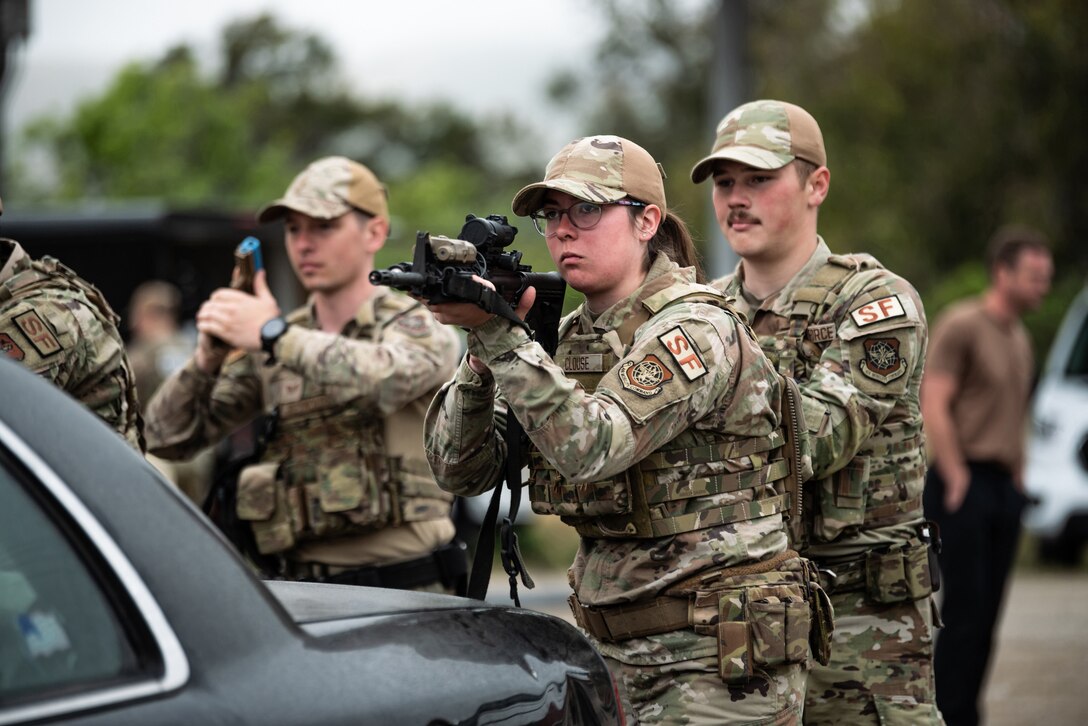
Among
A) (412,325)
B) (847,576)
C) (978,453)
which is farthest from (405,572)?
(978,453)

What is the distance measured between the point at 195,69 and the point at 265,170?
2.62 m

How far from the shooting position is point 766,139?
419cm

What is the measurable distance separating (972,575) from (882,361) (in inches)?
105

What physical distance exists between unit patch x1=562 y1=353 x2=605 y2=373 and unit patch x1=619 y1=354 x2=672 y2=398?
0.92 feet

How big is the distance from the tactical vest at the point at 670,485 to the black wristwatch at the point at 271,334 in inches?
55.1

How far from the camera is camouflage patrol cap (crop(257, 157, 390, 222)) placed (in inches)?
191

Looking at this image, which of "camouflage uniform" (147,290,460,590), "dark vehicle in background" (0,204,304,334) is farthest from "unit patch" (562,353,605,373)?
"dark vehicle in background" (0,204,304,334)

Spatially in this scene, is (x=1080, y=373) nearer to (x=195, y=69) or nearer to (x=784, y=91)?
(x=784, y=91)

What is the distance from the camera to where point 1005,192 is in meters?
19.2

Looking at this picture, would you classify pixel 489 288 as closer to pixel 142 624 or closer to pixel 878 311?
pixel 142 624

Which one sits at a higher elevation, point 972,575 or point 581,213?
point 581,213

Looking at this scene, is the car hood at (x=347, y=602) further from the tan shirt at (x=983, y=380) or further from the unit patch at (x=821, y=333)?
the tan shirt at (x=983, y=380)

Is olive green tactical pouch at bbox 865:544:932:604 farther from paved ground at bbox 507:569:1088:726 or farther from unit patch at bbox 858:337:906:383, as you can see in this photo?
paved ground at bbox 507:569:1088:726

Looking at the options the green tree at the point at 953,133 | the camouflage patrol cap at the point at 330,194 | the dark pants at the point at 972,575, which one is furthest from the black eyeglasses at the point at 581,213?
the green tree at the point at 953,133
